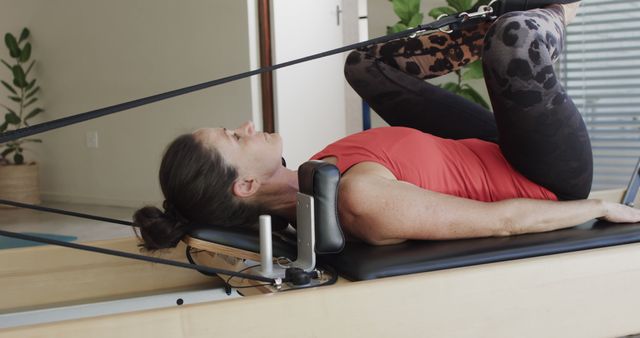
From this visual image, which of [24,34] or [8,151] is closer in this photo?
[8,151]

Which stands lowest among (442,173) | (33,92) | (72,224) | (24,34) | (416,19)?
(72,224)

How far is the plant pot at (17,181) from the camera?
637 centimetres

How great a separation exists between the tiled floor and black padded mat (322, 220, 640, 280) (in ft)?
10.6

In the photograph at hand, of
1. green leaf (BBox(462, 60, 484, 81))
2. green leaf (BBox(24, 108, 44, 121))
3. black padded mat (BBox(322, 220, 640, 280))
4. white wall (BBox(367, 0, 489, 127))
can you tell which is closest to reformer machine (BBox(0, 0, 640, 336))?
black padded mat (BBox(322, 220, 640, 280))

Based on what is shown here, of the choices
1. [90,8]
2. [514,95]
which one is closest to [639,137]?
[514,95]

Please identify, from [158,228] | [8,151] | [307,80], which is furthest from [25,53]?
[158,228]

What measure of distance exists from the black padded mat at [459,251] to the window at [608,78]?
10.6 ft

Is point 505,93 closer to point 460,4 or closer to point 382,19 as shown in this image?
point 460,4

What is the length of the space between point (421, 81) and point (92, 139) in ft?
15.5

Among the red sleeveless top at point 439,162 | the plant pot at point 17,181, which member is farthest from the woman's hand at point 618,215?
the plant pot at point 17,181

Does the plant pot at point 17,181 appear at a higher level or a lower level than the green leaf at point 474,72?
lower

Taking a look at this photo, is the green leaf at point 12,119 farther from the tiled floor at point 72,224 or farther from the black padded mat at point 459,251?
the black padded mat at point 459,251

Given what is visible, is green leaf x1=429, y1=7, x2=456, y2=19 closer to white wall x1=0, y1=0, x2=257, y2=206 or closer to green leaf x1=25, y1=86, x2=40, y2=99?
white wall x1=0, y1=0, x2=257, y2=206

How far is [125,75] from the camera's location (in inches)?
236
